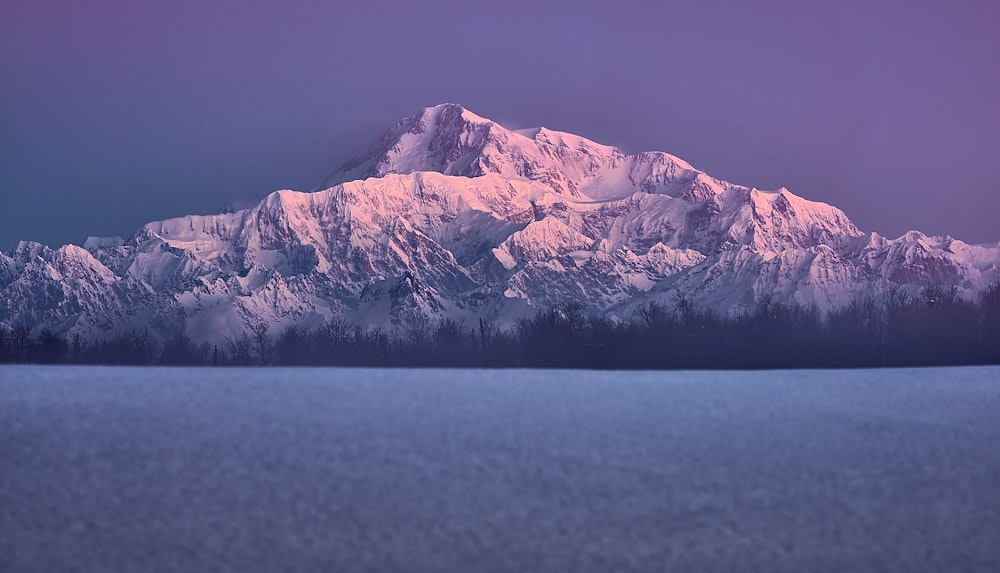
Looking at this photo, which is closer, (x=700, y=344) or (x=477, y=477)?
(x=477, y=477)

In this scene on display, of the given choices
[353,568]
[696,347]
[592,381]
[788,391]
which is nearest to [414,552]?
[353,568]

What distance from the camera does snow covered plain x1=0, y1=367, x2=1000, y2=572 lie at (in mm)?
11500

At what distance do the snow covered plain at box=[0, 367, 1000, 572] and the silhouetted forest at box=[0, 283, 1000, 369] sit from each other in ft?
Answer: 419

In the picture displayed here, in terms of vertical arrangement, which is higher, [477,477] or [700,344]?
[700,344]

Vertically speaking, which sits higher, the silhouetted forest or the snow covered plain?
the silhouetted forest

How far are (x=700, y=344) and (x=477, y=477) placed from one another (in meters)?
151

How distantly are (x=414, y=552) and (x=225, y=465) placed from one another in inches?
113

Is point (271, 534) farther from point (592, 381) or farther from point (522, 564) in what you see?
point (592, 381)

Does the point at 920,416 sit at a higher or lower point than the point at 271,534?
higher

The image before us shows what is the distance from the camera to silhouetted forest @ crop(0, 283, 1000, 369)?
150500 millimetres

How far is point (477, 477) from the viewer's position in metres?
12.9

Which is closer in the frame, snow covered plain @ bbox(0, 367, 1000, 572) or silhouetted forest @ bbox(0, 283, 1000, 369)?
snow covered plain @ bbox(0, 367, 1000, 572)

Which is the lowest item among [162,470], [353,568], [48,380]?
[353,568]

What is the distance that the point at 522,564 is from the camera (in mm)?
11242
